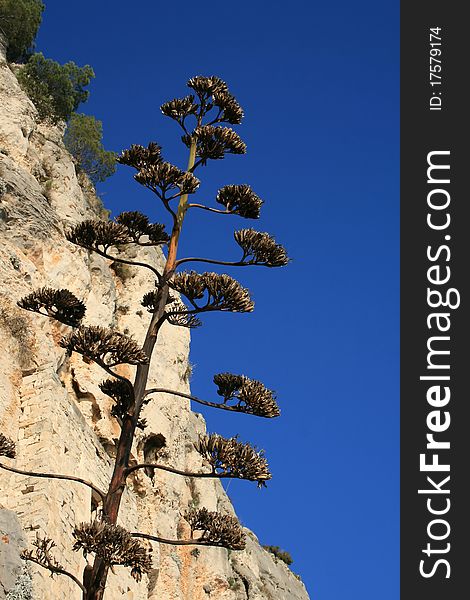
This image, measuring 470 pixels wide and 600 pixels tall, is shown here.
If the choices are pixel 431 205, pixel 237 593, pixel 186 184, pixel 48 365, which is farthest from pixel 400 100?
pixel 237 593

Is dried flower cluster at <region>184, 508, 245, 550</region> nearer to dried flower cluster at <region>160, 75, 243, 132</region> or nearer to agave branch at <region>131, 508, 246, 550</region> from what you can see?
agave branch at <region>131, 508, 246, 550</region>

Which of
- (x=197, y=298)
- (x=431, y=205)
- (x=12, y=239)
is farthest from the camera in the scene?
(x=12, y=239)

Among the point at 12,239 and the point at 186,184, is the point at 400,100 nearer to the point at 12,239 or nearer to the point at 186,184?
the point at 186,184

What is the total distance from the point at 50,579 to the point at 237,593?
1274cm

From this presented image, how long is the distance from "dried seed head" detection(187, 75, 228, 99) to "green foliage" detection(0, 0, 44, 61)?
79.7ft

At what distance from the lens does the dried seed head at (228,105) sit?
1319 centimetres

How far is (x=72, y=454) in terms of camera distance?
59.9 ft

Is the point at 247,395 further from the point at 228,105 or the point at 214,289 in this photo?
the point at 228,105

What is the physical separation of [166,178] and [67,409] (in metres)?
8.21

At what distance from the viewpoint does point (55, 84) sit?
112 feet

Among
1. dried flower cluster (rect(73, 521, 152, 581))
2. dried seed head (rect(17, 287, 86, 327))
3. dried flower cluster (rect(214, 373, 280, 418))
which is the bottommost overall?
dried flower cluster (rect(73, 521, 152, 581))

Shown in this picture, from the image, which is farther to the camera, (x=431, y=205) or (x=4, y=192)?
(x=4, y=192)

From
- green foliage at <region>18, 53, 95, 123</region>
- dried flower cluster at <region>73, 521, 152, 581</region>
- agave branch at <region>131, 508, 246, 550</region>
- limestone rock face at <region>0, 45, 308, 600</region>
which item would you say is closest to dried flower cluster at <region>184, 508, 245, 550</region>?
agave branch at <region>131, 508, 246, 550</region>

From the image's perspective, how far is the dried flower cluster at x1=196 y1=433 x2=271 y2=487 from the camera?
10.5 meters
